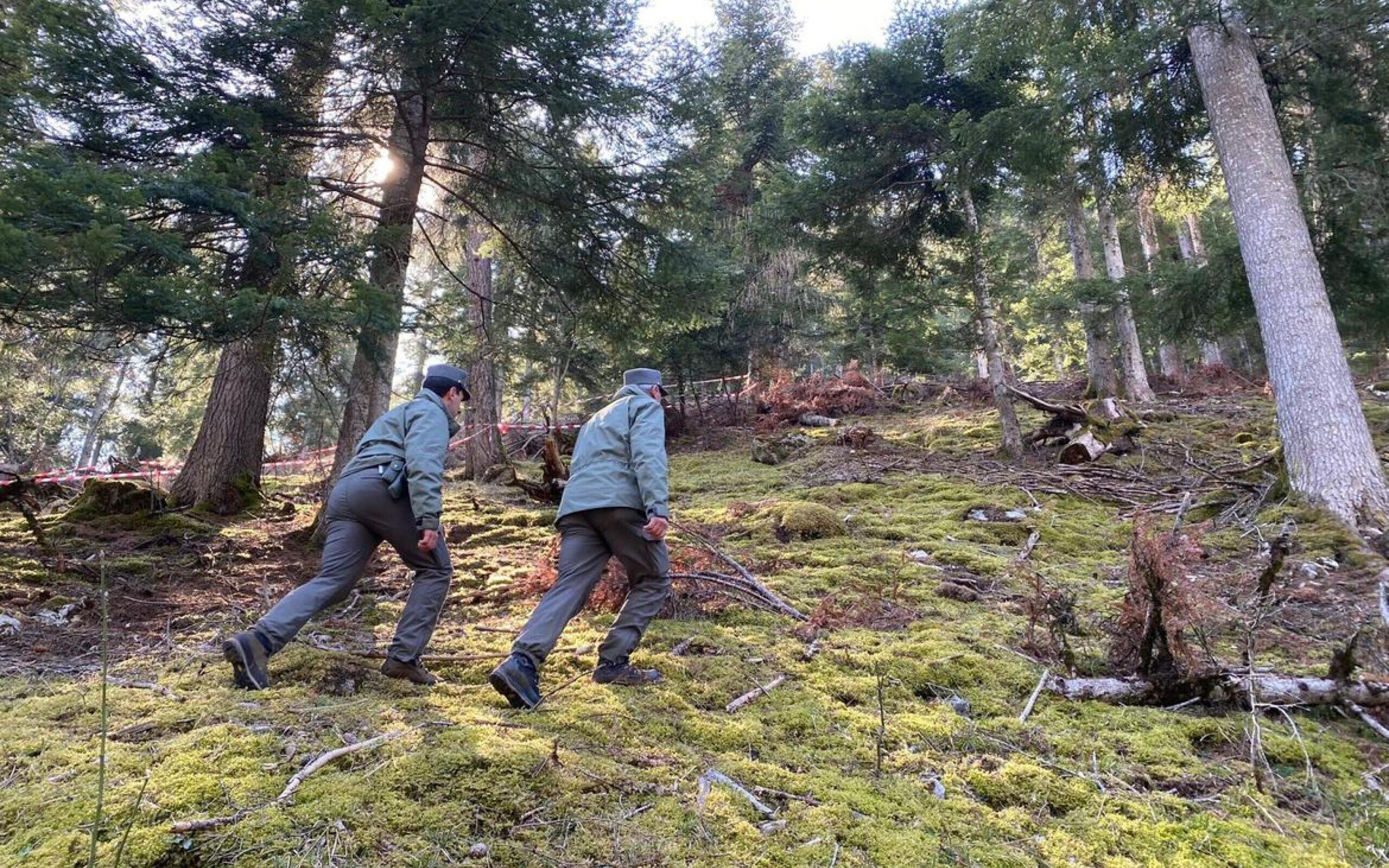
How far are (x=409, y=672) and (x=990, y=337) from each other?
928cm

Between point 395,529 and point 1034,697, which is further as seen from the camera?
point 395,529

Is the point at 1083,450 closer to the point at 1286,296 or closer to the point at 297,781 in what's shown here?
the point at 1286,296

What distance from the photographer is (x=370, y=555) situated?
3596 millimetres

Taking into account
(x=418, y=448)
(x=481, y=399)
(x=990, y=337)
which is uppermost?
(x=481, y=399)

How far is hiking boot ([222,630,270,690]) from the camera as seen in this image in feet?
10.4

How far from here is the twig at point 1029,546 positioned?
566 cm

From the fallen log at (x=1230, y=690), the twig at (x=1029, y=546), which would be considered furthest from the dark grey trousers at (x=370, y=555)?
the twig at (x=1029, y=546)

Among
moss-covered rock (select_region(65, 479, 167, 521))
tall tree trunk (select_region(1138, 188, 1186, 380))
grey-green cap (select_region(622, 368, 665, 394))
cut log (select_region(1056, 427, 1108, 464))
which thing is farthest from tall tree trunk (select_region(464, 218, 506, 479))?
tall tree trunk (select_region(1138, 188, 1186, 380))

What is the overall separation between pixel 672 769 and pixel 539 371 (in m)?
13.6

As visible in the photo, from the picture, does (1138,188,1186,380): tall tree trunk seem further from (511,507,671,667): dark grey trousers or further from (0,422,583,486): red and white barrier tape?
(511,507,671,667): dark grey trousers

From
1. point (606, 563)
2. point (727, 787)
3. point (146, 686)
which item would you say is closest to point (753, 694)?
point (727, 787)

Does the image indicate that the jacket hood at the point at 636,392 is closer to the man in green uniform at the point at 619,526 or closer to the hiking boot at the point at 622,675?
the man in green uniform at the point at 619,526

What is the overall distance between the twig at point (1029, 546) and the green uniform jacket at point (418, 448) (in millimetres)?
4589

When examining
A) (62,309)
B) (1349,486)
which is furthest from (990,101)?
(62,309)
